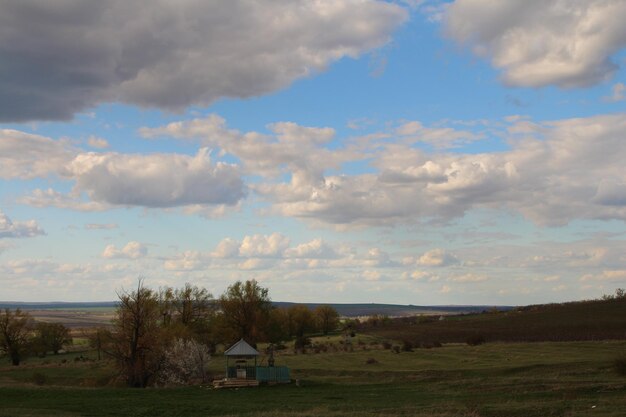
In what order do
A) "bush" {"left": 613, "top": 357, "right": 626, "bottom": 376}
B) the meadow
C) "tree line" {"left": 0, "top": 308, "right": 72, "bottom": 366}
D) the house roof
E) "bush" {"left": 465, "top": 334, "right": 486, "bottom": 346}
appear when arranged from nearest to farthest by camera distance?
the meadow → "bush" {"left": 613, "top": 357, "right": 626, "bottom": 376} → the house roof → "bush" {"left": 465, "top": 334, "right": 486, "bottom": 346} → "tree line" {"left": 0, "top": 308, "right": 72, "bottom": 366}

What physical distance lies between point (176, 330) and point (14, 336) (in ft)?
115

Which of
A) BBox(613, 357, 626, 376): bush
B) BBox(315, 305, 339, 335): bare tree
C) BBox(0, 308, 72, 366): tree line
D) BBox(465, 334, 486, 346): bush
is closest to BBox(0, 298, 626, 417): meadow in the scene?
BBox(613, 357, 626, 376): bush

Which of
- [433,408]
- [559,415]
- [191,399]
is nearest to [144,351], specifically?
[191,399]

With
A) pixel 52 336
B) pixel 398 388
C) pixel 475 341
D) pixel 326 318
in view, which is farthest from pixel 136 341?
pixel 326 318

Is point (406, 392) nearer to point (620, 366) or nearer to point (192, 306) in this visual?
point (620, 366)

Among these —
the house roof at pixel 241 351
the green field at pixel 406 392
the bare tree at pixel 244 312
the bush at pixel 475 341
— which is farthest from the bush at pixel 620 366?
the bare tree at pixel 244 312

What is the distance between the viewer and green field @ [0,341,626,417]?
30969mm

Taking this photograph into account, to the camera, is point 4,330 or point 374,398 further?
point 4,330

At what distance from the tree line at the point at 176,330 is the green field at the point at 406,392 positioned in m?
3.31

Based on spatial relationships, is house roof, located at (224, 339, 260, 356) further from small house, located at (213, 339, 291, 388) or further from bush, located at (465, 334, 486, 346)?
bush, located at (465, 334, 486, 346)

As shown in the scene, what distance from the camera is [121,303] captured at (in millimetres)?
60500

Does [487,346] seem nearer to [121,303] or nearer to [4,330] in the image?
[121,303]

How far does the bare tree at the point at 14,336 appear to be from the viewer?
3585 inches

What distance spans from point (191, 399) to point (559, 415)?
22.1m
